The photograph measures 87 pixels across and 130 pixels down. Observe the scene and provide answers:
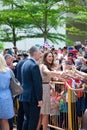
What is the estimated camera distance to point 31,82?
8.02 m

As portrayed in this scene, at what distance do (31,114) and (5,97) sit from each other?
2.30ft

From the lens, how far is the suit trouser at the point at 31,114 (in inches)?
318

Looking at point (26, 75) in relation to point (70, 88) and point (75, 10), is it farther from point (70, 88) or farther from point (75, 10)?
point (75, 10)

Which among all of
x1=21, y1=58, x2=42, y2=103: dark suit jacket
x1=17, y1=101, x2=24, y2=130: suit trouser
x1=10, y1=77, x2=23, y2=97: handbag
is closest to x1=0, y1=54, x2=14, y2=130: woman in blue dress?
x1=10, y1=77, x2=23, y2=97: handbag

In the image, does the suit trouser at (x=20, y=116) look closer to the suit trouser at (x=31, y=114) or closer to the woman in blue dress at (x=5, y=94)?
the suit trouser at (x=31, y=114)

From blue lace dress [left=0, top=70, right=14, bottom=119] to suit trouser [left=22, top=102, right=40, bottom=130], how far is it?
1.40 feet

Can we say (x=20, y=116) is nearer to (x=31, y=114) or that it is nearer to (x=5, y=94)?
(x=31, y=114)

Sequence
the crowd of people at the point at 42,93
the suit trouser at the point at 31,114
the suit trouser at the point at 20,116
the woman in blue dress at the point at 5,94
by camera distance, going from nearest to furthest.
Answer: the woman in blue dress at the point at 5,94 < the crowd of people at the point at 42,93 < the suit trouser at the point at 31,114 < the suit trouser at the point at 20,116

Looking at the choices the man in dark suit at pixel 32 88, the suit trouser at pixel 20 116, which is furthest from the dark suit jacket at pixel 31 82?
the suit trouser at pixel 20 116

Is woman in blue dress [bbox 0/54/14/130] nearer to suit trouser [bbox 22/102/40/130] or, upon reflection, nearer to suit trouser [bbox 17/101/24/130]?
suit trouser [bbox 22/102/40/130]

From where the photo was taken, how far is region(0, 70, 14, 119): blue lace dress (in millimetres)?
7750

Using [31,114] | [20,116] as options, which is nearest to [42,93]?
[31,114]

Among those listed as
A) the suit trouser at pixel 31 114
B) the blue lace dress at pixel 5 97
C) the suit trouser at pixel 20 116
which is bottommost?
the suit trouser at pixel 20 116

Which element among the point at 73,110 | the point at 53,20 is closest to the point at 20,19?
the point at 53,20
